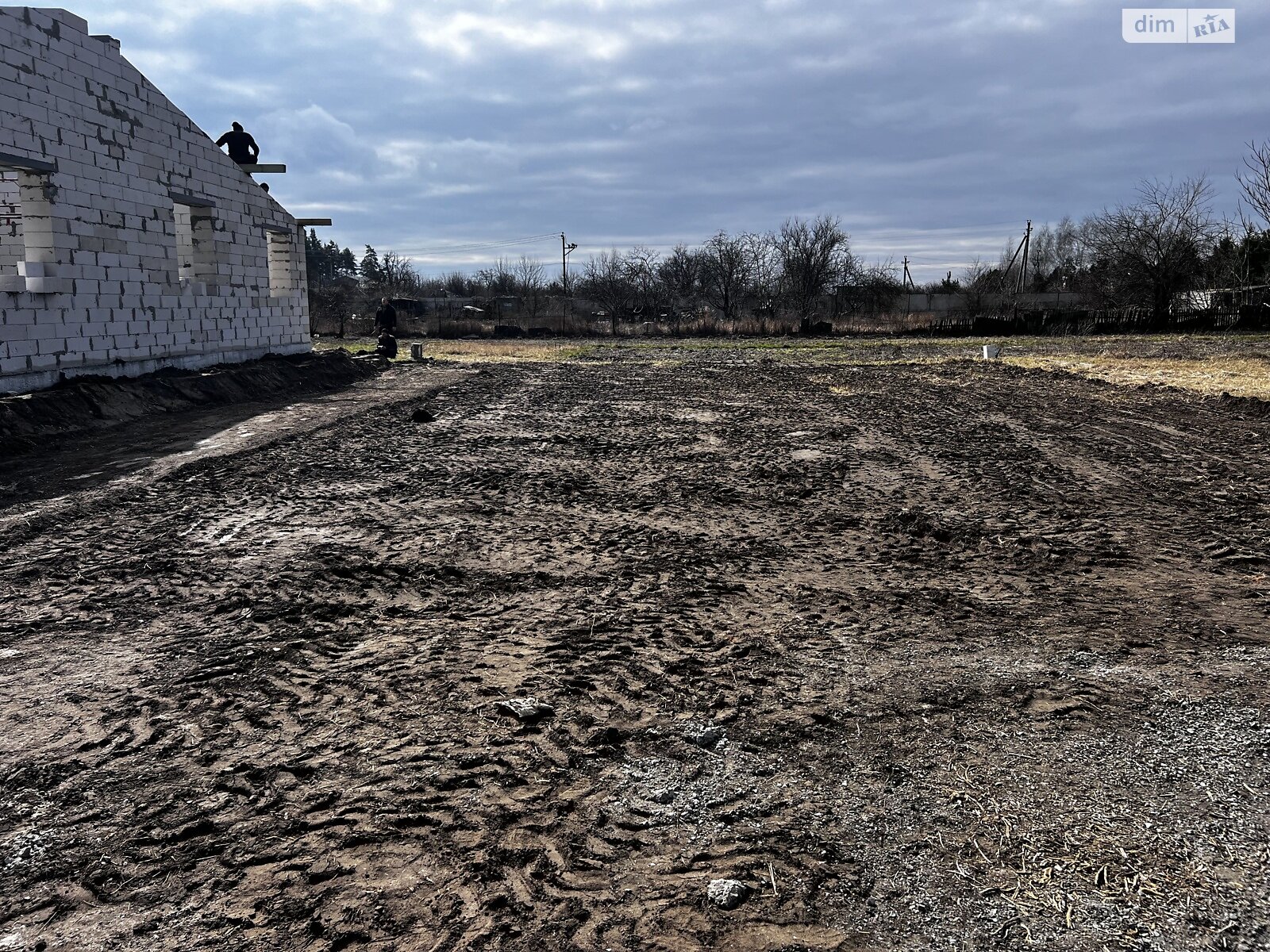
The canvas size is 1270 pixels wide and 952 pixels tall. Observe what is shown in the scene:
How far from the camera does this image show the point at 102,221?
1481cm

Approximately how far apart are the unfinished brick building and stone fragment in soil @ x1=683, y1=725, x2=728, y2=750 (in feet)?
43.2

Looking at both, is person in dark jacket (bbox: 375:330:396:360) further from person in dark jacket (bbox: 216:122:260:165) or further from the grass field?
person in dark jacket (bbox: 216:122:260:165)

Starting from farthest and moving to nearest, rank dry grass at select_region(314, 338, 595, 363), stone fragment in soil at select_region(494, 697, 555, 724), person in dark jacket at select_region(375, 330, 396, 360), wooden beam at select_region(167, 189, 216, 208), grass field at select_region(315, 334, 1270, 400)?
dry grass at select_region(314, 338, 595, 363)
person in dark jacket at select_region(375, 330, 396, 360)
grass field at select_region(315, 334, 1270, 400)
wooden beam at select_region(167, 189, 216, 208)
stone fragment in soil at select_region(494, 697, 555, 724)

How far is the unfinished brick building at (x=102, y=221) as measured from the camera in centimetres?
1299

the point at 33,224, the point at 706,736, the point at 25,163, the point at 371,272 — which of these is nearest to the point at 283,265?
the point at 33,224

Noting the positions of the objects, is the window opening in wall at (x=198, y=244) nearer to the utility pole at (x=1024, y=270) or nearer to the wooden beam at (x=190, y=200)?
the wooden beam at (x=190, y=200)

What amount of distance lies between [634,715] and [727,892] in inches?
45.5

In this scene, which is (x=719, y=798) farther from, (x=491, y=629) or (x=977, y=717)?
(x=491, y=629)

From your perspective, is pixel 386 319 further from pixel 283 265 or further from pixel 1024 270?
pixel 1024 270

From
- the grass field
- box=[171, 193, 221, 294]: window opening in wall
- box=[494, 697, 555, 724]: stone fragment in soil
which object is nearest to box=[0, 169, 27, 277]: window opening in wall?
box=[171, 193, 221, 294]: window opening in wall

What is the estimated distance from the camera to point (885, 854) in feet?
8.69

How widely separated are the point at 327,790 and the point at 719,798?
141cm

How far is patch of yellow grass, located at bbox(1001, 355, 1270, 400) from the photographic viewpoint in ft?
53.0

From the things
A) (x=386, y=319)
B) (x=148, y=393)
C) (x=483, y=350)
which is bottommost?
(x=148, y=393)
